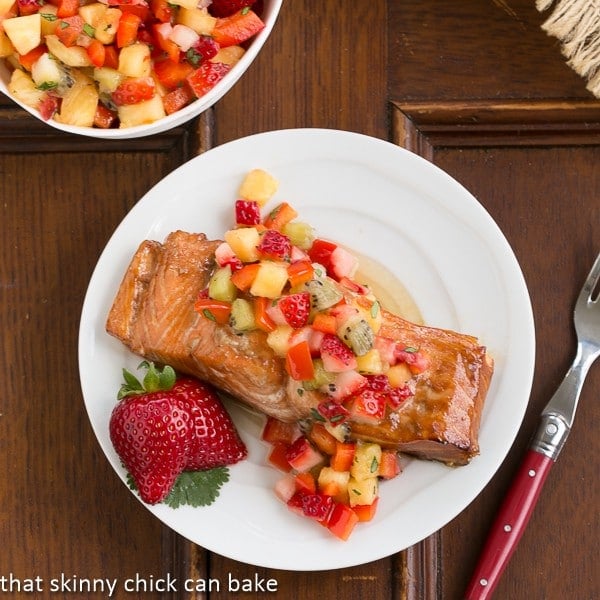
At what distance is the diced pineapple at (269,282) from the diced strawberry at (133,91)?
1.77 feet

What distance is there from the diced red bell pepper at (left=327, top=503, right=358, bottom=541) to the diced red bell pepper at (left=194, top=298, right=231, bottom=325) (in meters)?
0.60

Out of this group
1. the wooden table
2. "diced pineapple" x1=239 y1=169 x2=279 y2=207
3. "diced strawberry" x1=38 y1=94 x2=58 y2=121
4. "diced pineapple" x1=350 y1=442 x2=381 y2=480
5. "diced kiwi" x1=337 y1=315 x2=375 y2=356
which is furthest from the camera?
the wooden table

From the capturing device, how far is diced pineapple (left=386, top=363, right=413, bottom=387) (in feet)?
7.39

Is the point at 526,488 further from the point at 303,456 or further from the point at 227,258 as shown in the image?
the point at 227,258

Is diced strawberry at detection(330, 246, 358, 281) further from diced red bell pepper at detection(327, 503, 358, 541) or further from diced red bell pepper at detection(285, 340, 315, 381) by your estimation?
diced red bell pepper at detection(327, 503, 358, 541)

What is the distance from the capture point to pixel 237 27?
89.0 inches

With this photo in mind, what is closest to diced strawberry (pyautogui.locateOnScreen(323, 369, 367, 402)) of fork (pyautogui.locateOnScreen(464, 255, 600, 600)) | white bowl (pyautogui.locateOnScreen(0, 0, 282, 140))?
fork (pyautogui.locateOnScreen(464, 255, 600, 600))

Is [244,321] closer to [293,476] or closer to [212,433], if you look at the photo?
[212,433]

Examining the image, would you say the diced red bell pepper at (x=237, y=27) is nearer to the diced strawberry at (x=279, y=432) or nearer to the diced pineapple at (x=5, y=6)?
the diced pineapple at (x=5, y=6)

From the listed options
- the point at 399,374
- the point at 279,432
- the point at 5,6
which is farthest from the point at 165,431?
the point at 5,6

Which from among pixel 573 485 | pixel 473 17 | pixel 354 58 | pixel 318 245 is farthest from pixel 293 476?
pixel 473 17

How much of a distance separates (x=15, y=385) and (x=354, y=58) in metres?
1.45

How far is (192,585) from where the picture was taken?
2.60 m

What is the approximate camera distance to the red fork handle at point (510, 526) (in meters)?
2.51
